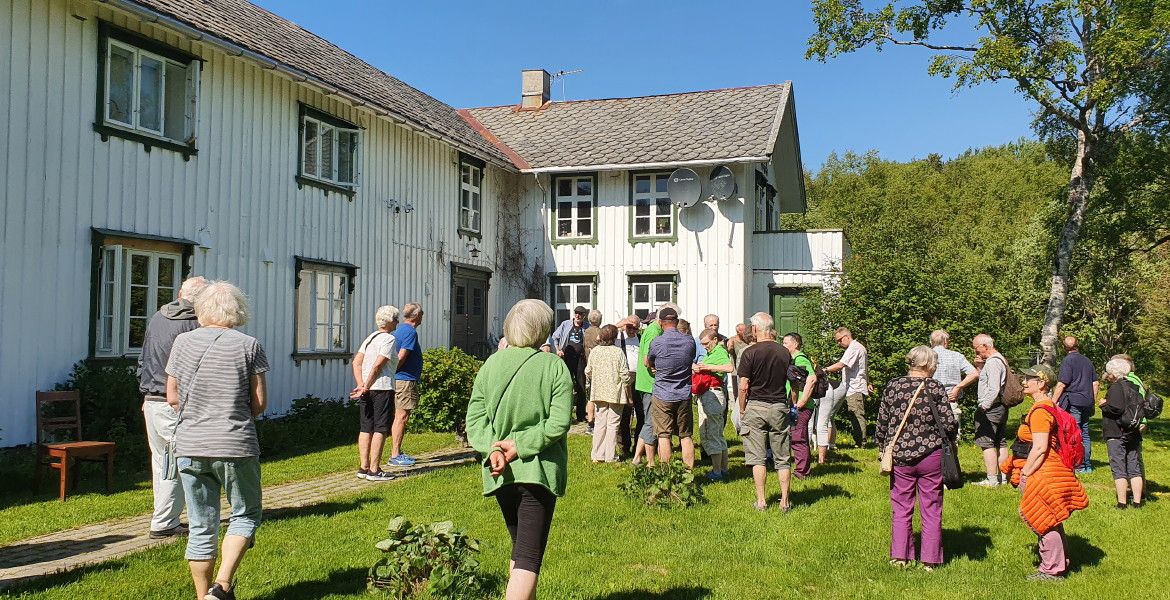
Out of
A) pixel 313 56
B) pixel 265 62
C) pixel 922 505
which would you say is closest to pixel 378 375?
pixel 922 505

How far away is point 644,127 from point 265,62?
36.1ft

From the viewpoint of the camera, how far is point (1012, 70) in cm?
1700

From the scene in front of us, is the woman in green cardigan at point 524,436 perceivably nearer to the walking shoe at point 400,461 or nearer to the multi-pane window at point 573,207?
the walking shoe at point 400,461

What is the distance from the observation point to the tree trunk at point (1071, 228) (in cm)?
1888

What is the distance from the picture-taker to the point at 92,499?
26.6ft

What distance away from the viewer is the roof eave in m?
10.5

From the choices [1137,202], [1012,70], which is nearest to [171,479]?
[1012,70]

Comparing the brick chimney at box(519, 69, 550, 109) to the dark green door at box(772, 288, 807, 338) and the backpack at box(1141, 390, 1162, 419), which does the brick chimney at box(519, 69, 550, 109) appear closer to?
the dark green door at box(772, 288, 807, 338)

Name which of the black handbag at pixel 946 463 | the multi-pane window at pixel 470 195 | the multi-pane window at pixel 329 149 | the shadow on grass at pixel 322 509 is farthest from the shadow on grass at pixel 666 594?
the multi-pane window at pixel 470 195

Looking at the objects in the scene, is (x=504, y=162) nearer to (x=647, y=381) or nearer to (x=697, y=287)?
(x=697, y=287)

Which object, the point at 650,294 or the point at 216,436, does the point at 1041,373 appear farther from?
the point at 650,294

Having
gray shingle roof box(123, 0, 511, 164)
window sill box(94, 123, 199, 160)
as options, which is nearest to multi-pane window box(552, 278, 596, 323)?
gray shingle roof box(123, 0, 511, 164)

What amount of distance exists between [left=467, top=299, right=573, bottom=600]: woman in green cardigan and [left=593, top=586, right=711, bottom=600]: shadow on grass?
1363 millimetres

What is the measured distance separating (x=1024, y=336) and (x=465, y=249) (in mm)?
11419
